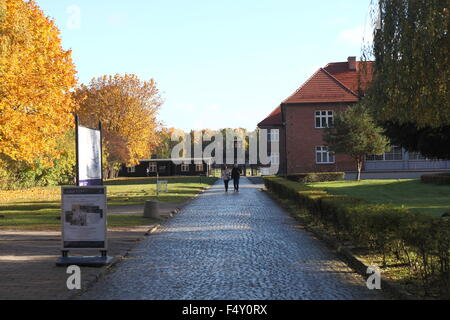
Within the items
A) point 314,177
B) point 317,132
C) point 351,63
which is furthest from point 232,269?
point 351,63

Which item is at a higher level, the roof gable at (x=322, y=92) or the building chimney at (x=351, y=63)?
the building chimney at (x=351, y=63)

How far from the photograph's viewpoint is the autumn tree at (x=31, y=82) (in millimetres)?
24531

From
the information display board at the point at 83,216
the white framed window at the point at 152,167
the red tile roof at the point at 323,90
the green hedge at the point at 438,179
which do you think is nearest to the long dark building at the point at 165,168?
the white framed window at the point at 152,167

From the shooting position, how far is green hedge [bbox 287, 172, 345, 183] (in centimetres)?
4394

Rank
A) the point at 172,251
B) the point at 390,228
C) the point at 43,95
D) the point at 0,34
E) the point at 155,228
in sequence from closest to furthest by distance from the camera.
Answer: the point at 390,228 → the point at 172,251 → the point at 155,228 → the point at 0,34 → the point at 43,95

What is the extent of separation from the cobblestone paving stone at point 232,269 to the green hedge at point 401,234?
656mm

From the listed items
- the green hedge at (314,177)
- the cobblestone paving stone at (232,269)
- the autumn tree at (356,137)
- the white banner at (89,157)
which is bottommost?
the cobblestone paving stone at (232,269)

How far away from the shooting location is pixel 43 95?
2750 centimetres

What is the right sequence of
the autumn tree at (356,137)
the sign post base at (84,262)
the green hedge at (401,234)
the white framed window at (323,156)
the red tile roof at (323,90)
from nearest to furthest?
1. the green hedge at (401,234)
2. the sign post base at (84,262)
3. the autumn tree at (356,137)
4. the white framed window at (323,156)
5. the red tile roof at (323,90)

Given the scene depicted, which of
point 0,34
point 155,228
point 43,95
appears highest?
point 0,34

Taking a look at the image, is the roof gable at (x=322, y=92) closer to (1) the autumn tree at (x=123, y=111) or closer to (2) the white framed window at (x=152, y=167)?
(1) the autumn tree at (x=123, y=111)
